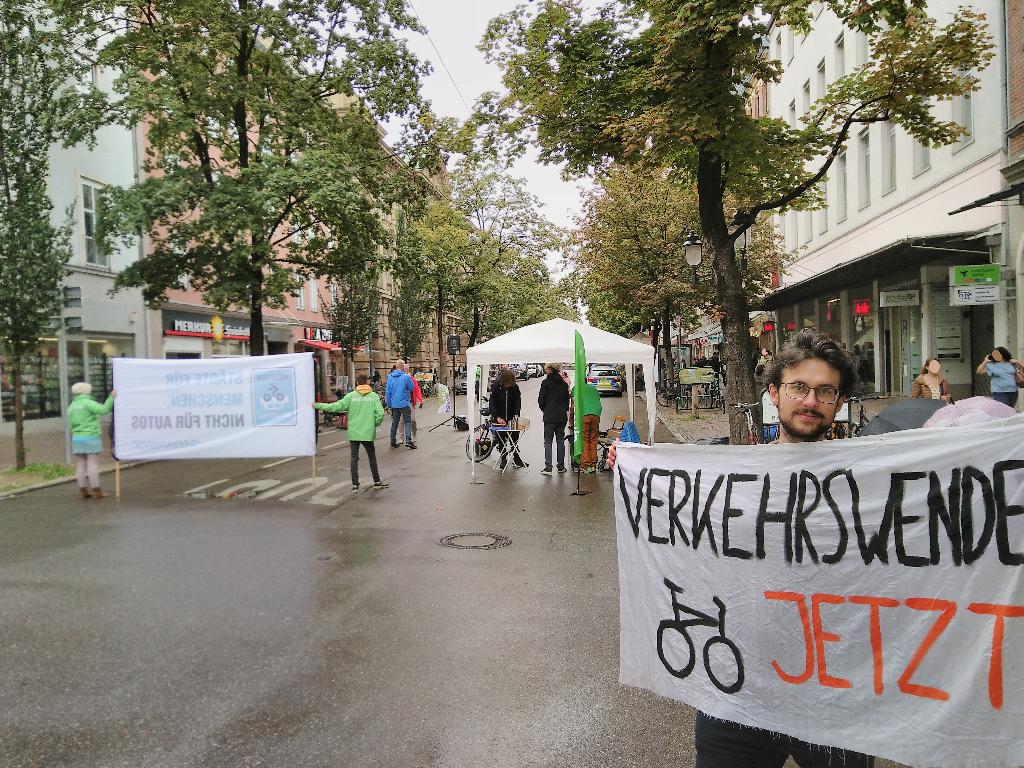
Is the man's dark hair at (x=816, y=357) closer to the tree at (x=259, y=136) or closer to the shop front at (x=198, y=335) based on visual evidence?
the tree at (x=259, y=136)

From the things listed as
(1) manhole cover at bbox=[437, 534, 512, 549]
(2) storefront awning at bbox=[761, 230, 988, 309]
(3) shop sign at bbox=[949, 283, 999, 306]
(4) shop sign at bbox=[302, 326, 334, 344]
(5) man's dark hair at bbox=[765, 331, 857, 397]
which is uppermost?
(2) storefront awning at bbox=[761, 230, 988, 309]

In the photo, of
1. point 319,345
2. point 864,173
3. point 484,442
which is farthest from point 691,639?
point 319,345

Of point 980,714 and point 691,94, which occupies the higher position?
point 691,94

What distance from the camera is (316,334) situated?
1545 inches

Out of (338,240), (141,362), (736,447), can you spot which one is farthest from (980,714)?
(338,240)

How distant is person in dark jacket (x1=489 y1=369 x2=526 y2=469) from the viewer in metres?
14.5

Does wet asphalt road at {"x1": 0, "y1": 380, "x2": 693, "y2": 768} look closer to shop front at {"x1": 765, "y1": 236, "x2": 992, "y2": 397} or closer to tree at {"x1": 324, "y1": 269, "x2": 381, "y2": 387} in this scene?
shop front at {"x1": 765, "y1": 236, "x2": 992, "y2": 397}

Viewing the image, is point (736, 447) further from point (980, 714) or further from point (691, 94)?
point (691, 94)

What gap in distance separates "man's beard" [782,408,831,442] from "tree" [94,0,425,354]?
14.9m

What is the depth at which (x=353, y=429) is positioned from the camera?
455 inches

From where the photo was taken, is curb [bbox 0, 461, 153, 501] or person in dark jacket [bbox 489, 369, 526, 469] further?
person in dark jacket [bbox 489, 369, 526, 469]

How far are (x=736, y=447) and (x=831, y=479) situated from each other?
0.36m

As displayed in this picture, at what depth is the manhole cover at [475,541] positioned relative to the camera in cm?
798

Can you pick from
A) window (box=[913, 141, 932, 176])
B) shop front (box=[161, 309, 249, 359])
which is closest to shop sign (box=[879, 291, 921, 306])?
window (box=[913, 141, 932, 176])
